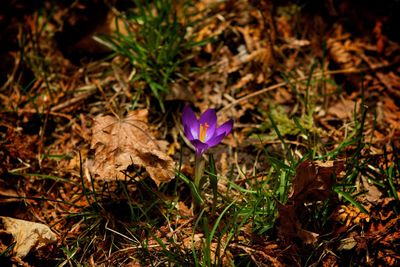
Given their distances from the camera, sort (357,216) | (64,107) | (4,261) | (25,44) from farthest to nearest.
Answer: (25,44)
(64,107)
(357,216)
(4,261)

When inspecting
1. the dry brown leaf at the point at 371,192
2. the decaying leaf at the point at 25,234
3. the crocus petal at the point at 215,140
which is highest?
the crocus petal at the point at 215,140

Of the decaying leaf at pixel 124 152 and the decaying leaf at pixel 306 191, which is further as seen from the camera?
the decaying leaf at pixel 124 152

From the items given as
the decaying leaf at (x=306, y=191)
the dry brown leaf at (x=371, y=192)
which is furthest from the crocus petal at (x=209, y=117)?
the dry brown leaf at (x=371, y=192)

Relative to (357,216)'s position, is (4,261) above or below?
above

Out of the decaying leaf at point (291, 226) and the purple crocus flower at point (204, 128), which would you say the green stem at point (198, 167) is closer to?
the purple crocus flower at point (204, 128)

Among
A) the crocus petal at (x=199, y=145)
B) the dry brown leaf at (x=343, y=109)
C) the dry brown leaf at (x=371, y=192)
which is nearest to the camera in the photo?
the crocus petal at (x=199, y=145)

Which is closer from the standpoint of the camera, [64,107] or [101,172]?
[101,172]

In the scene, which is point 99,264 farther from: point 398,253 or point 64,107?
point 398,253

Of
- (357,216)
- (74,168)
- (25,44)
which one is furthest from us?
(25,44)

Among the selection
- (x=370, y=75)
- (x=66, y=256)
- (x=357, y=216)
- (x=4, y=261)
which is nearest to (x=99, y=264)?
(x=66, y=256)
